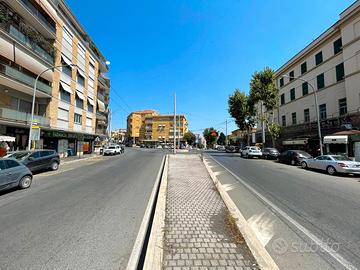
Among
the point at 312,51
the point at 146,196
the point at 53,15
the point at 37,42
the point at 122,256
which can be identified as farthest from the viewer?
the point at 312,51

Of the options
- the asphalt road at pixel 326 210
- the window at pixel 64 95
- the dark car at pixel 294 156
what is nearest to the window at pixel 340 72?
the dark car at pixel 294 156

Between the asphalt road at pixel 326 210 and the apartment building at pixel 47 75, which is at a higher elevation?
the apartment building at pixel 47 75

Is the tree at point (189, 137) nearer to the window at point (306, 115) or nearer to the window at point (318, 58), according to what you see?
the window at point (306, 115)

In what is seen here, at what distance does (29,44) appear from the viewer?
19578mm

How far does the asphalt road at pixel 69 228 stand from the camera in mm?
3451

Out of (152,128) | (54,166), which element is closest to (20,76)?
(54,166)

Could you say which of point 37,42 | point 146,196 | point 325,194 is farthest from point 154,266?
point 37,42

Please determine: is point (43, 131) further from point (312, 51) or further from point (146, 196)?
point (312, 51)

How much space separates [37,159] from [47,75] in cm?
1282

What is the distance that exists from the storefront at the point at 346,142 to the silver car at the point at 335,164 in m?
5.30

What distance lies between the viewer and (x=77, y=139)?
30.0 m

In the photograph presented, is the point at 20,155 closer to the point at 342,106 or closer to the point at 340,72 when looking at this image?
the point at 342,106

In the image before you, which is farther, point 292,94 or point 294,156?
point 292,94

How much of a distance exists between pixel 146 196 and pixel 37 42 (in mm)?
22057
